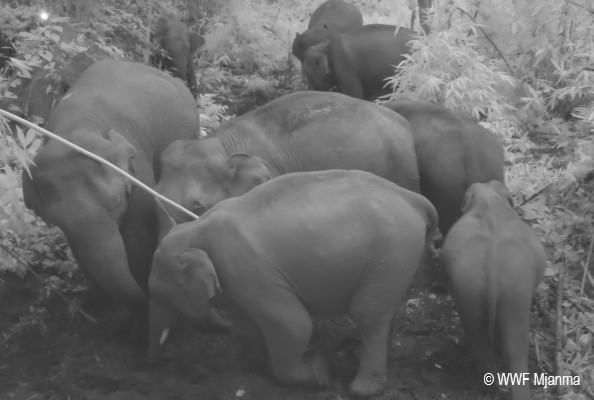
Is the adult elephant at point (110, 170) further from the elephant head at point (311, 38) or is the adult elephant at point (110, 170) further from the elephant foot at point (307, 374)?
the elephant head at point (311, 38)

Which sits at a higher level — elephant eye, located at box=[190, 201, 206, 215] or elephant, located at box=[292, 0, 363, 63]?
elephant eye, located at box=[190, 201, 206, 215]

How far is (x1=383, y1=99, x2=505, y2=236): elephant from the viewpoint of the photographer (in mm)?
4055

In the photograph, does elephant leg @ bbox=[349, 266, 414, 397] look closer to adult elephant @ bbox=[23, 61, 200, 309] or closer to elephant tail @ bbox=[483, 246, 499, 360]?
elephant tail @ bbox=[483, 246, 499, 360]

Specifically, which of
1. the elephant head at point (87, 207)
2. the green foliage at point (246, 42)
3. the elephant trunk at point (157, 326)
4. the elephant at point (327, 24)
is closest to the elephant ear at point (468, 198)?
the elephant trunk at point (157, 326)

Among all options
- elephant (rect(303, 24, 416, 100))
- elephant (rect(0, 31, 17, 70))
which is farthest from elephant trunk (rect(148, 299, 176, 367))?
elephant (rect(303, 24, 416, 100))

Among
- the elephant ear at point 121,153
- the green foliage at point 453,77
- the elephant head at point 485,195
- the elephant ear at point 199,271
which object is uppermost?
the elephant ear at point 121,153

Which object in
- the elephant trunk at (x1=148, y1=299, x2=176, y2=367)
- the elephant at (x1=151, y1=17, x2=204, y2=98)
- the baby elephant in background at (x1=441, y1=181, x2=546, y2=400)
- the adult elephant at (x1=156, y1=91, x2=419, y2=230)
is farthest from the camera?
the elephant at (x1=151, y1=17, x2=204, y2=98)

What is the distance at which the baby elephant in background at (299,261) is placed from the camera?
3.13 metres

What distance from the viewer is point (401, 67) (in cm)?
618

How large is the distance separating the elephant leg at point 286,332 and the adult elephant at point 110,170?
2.05 feet

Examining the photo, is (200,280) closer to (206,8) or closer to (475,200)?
(475,200)

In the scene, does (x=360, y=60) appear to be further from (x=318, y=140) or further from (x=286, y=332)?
(x=286, y=332)

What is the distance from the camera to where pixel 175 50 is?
7.86 m

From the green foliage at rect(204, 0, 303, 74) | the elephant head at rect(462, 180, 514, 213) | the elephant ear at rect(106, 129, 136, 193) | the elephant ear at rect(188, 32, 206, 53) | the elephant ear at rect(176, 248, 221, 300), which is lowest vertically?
the green foliage at rect(204, 0, 303, 74)
